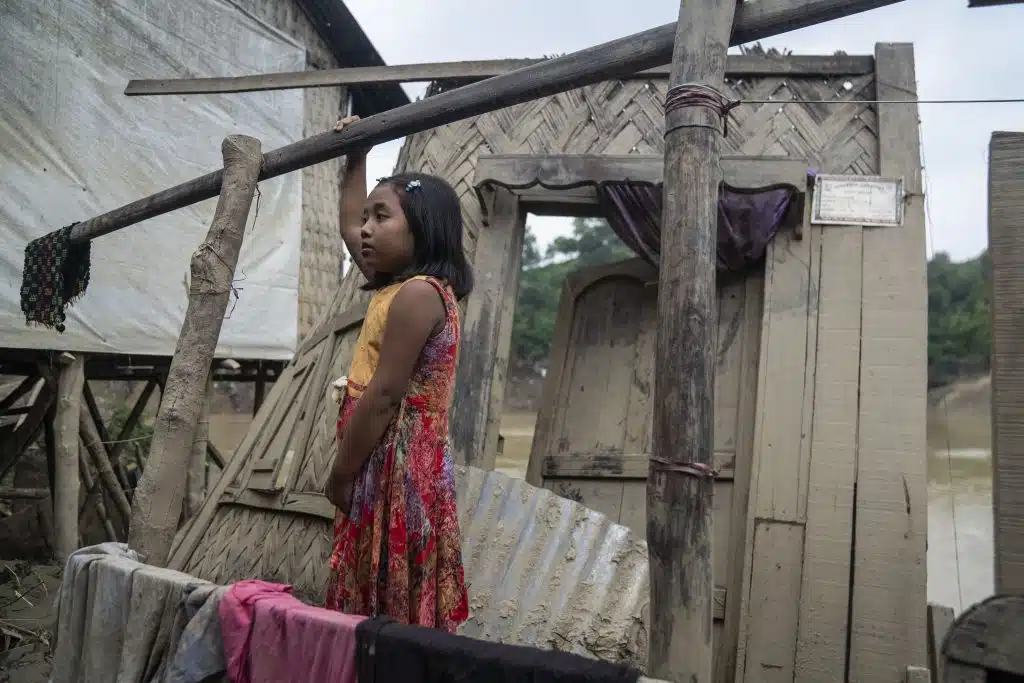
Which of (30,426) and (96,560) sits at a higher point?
(30,426)

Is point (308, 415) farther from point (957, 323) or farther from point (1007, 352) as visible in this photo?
Result: point (957, 323)

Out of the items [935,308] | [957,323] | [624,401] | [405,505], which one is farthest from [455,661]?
[935,308]

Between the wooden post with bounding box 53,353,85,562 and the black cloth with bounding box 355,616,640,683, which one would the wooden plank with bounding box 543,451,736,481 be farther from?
the wooden post with bounding box 53,353,85,562

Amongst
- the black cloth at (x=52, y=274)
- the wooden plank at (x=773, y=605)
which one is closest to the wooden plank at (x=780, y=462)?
the wooden plank at (x=773, y=605)

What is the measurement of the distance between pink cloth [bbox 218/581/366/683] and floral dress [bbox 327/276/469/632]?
36 cm

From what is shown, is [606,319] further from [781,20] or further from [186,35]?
[186,35]

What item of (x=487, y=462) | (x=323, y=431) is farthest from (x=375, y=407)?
(x=323, y=431)

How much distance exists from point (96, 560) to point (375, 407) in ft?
2.62

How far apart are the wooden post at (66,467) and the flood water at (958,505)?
674cm

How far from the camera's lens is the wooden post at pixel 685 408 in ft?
5.12

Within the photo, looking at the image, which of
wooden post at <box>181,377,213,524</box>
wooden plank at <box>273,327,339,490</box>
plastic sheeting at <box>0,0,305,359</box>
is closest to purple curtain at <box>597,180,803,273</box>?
wooden plank at <box>273,327,339,490</box>

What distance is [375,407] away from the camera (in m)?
1.81

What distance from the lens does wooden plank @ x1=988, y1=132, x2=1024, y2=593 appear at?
1.27 meters

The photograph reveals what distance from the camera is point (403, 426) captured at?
75.6 inches
